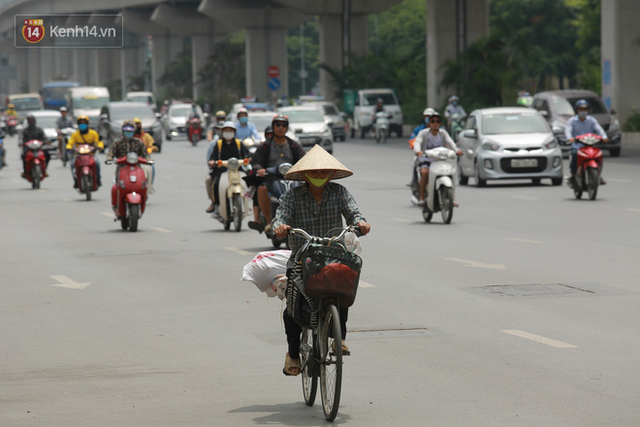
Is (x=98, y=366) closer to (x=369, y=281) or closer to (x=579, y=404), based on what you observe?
(x=579, y=404)

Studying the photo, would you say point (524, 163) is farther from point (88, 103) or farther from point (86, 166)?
point (88, 103)

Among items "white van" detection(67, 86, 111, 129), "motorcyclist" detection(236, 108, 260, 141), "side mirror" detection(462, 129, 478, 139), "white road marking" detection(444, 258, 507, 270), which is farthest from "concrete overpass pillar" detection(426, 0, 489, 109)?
"white road marking" detection(444, 258, 507, 270)

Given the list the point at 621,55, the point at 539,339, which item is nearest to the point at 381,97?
the point at 621,55

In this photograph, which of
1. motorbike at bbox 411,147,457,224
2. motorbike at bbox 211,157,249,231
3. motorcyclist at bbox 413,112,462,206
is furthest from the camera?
motorcyclist at bbox 413,112,462,206

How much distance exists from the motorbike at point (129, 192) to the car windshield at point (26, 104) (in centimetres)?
7026

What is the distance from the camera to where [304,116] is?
143 ft

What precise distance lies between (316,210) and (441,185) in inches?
442

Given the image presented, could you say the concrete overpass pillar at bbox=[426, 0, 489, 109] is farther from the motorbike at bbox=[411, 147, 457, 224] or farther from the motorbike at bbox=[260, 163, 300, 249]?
the motorbike at bbox=[260, 163, 300, 249]

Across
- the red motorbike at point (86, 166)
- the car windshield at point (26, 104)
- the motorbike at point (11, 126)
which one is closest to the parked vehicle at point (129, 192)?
the red motorbike at point (86, 166)

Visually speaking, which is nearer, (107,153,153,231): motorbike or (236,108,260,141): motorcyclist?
(107,153,153,231): motorbike

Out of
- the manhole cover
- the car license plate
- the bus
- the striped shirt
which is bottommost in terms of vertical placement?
the manhole cover

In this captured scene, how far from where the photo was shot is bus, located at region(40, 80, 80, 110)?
87.3 meters

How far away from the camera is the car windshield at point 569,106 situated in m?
35.8

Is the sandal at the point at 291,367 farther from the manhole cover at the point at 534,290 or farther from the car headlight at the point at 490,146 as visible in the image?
the car headlight at the point at 490,146
